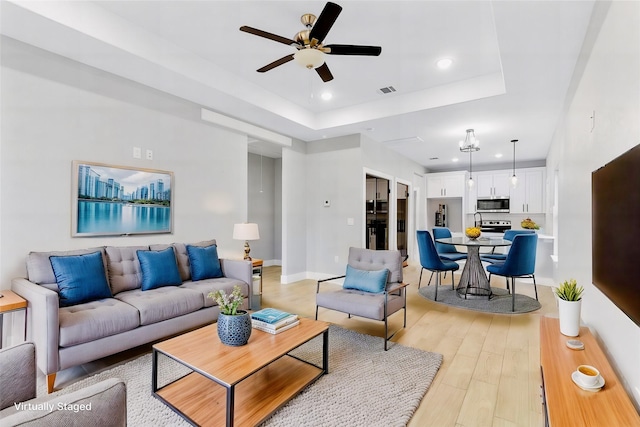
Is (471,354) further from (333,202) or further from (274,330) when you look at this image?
(333,202)

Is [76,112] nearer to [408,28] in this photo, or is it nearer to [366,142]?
[408,28]

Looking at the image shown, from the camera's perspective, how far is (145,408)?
6.39ft

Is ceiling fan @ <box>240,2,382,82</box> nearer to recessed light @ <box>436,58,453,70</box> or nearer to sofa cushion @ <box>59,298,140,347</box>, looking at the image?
recessed light @ <box>436,58,453,70</box>

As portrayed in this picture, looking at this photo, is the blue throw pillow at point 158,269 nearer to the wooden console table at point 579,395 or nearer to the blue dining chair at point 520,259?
the wooden console table at point 579,395

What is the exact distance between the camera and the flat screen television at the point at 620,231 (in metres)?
1.16

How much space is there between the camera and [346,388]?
86.4 inches

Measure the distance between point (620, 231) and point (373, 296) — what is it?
204 cm

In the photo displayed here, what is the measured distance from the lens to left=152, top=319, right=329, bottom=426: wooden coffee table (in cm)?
177

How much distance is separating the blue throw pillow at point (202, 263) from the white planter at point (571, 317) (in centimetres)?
319

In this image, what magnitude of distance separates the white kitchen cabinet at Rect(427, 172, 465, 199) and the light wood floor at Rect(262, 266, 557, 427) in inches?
161

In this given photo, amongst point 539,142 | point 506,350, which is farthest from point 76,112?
point 539,142

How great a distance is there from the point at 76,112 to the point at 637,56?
402 centimetres

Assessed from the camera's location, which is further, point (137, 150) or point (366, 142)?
point (366, 142)

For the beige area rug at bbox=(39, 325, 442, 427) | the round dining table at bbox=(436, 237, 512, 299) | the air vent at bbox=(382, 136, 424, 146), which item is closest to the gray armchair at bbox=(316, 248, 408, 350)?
the beige area rug at bbox=(39, 325, 442, 427)
